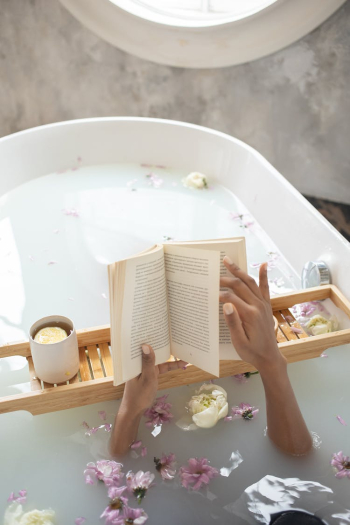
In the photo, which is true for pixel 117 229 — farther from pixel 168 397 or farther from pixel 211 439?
pixel 211 439

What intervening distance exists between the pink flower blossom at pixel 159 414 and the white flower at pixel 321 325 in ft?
1.67

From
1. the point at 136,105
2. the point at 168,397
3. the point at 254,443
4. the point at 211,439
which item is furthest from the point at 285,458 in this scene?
the point at 136,105

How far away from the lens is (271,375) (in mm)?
1191

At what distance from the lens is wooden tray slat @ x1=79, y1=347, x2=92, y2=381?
139 centimetres

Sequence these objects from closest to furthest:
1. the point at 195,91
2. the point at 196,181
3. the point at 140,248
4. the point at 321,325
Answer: the point at 321,325
the point at 140,248
the point at 196,181
the point at 195,91

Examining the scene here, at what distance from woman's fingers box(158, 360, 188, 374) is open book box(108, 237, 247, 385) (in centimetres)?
12

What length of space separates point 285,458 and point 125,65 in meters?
3.06

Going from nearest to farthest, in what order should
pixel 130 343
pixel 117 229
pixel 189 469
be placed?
pixel 130 343 → pixel 189 469 → pixel 117 229

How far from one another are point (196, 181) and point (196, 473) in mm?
1582

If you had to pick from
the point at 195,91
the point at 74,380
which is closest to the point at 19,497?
the point at 74,380

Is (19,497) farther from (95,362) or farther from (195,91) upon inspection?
(195,91)

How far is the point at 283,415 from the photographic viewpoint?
1.22 metres

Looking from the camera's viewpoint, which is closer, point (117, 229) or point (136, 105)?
point (117, 229)

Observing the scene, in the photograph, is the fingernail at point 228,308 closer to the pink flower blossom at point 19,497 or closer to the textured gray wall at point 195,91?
the pink flower blossom at point 19,497
